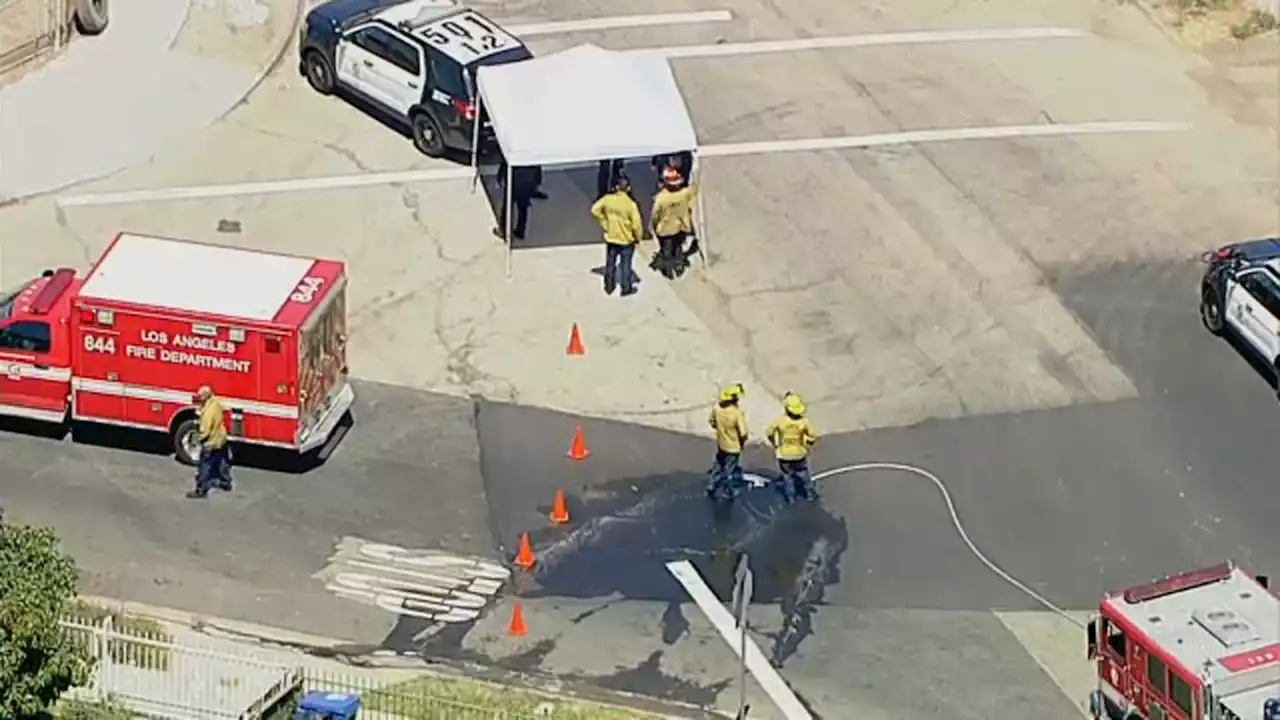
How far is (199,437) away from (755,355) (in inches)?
298

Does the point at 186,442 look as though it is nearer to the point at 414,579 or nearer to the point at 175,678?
the point at 414,579

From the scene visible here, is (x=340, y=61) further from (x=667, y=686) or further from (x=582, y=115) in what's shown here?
(x=667, y=686)

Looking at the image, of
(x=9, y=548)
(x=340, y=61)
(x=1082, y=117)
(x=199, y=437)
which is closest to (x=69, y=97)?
(x=340, y=61)

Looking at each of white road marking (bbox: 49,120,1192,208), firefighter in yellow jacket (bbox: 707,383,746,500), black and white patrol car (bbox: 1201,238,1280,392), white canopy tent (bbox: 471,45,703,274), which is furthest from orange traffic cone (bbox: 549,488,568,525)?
black and white patrol car (bbox: 1201,238,1280,392)

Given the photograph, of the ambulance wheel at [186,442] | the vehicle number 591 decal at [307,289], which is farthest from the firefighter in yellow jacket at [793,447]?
the ambulance wheel at [186,442]

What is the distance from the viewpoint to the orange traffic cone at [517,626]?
29.5m

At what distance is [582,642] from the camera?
2953 centimetres

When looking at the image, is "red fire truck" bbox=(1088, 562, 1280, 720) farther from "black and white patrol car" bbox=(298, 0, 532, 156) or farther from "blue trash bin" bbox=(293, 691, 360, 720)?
"black and white patrol car" bbox=(298, 0, 532, 156)

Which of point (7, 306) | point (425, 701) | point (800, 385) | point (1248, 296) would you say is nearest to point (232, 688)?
point (425, 701)

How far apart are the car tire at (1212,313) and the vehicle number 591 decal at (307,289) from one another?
11415mm

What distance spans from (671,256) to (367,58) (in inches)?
236

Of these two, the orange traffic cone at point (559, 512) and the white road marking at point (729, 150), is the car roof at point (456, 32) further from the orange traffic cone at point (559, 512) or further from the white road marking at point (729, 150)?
the orange traffic cone at point (559, 512)

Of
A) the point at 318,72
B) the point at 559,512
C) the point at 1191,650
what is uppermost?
the point at 1191,650

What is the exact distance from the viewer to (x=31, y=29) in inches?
1647
